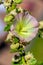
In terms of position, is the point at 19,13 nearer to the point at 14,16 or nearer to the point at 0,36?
the point at 14,16

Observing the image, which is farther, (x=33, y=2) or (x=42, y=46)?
(x=33, y=2)

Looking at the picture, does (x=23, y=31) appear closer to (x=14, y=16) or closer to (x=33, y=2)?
(x=14, y=16)

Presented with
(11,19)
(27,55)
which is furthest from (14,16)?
(27,55)

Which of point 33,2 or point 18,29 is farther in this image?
point 33,2

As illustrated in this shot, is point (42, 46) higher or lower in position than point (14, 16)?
lower

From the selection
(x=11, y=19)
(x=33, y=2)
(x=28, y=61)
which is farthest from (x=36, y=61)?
(x=33, y=2)

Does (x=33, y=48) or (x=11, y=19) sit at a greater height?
(x=11, y=19)
